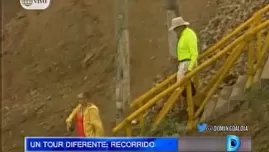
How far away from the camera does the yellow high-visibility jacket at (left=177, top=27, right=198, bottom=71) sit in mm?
9914

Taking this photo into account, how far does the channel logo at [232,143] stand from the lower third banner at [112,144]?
1.38ft

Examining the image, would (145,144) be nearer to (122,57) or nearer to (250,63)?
(122,57)

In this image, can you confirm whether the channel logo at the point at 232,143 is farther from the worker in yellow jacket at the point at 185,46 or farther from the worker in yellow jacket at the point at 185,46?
the worker in yellow jacket at the point at 185,46

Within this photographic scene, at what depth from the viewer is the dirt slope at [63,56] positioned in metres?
10.0

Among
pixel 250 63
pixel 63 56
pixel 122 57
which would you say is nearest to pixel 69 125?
pixel 63 56

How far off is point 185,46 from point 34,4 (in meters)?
1.28

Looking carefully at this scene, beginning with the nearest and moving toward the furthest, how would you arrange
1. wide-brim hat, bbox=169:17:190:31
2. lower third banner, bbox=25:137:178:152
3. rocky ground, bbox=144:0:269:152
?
lower third banner, bbox=25:137:178:152
rocky ground, bbox=144:0:269:152
wide-brim hat, bbox=169:17:190:31

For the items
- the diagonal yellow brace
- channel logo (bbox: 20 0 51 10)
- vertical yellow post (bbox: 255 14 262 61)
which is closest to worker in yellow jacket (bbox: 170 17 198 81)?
the diagonal yellow brace

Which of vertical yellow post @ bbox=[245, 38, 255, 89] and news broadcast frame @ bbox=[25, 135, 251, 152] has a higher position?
vertical yellow post @ bbox=[245, 38, 255, 89]

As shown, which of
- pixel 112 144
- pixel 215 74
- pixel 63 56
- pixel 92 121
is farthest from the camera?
pixel 63 56

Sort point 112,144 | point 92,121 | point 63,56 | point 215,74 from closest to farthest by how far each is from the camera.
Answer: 1. point 112,144
2. point 92,121
3. point 215,74
4. point 63,56

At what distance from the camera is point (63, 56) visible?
10133mm

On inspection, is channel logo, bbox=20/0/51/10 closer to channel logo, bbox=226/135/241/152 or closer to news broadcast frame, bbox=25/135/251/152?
news broadcast frame, bbox=25/135/251/152

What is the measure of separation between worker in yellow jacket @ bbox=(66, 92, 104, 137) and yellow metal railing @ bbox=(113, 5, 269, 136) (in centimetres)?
15
